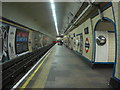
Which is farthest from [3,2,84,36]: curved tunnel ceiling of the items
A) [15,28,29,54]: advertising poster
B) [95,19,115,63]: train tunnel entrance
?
[95,19,115,63]: train tunnel entrance

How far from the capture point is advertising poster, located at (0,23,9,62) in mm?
2648

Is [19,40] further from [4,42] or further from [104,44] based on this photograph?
[104,44]

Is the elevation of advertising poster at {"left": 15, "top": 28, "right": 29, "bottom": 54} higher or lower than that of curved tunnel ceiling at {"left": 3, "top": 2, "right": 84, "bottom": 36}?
lower

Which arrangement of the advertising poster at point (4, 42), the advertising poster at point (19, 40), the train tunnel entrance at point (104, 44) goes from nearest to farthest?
the advertising poster at point (4, 42)
the advertising poster at point (19, 40)
the train tunnel entrance at point (104, 44)

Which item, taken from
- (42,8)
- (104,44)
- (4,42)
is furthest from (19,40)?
(104,44)

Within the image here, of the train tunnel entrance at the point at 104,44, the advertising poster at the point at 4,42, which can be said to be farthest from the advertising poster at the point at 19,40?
the train tunnel entrance at the point at 104,44

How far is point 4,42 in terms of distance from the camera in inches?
110

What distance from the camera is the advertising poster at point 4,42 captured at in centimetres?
265

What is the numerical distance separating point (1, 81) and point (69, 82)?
213 cm

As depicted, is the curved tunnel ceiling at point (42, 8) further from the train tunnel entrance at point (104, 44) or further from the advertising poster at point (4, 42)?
the train tunnel entrance at point (104, 44)

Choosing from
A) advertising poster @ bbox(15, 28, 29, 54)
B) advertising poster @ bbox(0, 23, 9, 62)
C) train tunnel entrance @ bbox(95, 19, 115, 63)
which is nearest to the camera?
advertising poster @ bbox(0, 23, 9, 62)

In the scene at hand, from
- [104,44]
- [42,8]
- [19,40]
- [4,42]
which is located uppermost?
[42,8]

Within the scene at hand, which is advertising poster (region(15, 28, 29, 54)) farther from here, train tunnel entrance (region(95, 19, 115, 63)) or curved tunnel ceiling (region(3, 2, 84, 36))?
train tunnel entrance (region(95, 19, 115, 63))

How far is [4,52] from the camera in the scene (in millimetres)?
2799
